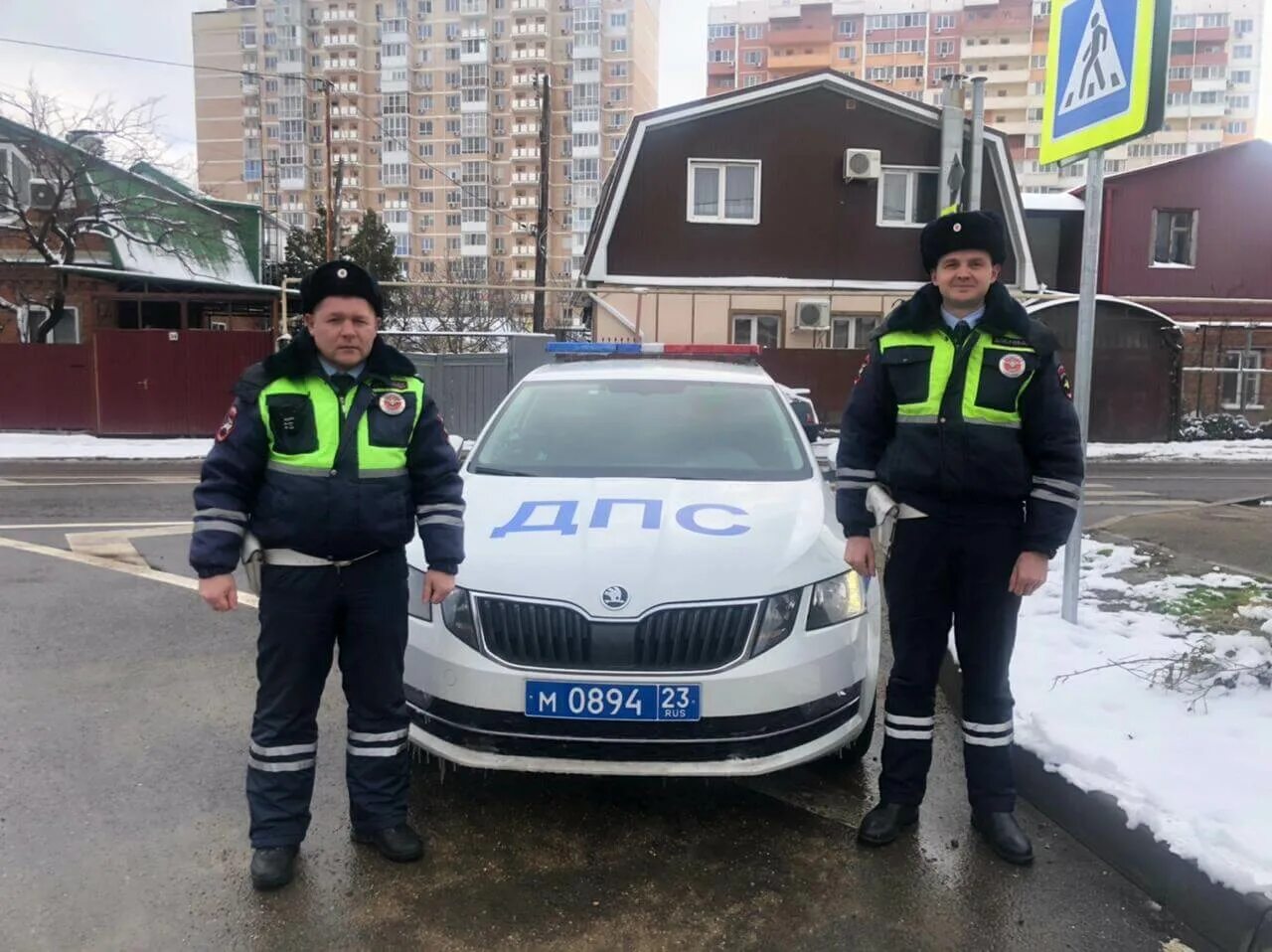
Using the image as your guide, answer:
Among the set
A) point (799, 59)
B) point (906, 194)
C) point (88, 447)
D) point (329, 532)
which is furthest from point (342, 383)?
point (799, 59)

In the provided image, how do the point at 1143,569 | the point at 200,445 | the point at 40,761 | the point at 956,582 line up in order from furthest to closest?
1. the point at 200,445
2. the point at 1143,569
3. the point at 40,761
4. the point at 956,582

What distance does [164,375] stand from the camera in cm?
1764

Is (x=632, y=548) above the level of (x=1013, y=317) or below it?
below

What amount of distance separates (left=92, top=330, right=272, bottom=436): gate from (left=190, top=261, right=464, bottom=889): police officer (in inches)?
626

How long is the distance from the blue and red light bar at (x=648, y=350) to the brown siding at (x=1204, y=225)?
2274cm

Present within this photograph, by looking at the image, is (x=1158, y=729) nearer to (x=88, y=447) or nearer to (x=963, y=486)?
(x=963, y=486)

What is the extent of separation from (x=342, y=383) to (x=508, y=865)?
155cm

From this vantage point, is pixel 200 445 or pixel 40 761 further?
pixel 200 445

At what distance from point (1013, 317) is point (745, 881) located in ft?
6.23

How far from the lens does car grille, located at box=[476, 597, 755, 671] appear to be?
9.46 ft

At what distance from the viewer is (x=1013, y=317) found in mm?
2955

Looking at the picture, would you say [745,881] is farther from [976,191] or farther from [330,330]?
[976,191]

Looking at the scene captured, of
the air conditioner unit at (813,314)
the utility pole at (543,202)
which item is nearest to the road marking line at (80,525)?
the air conditioner unit at (813,314)

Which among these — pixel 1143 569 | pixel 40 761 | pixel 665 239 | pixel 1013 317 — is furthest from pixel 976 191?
pixel 40 761
